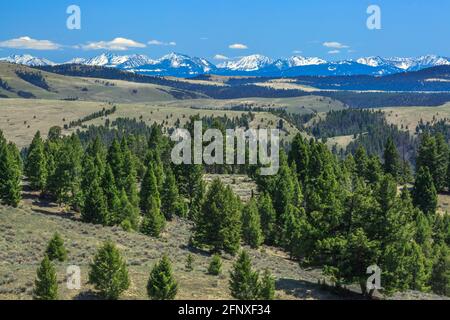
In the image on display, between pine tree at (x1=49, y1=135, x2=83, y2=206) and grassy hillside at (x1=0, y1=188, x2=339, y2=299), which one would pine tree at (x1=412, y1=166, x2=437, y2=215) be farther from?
pine tree at (x1=49, y1=135, x2=83, y2=206)

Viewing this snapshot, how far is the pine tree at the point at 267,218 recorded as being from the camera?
8994cm

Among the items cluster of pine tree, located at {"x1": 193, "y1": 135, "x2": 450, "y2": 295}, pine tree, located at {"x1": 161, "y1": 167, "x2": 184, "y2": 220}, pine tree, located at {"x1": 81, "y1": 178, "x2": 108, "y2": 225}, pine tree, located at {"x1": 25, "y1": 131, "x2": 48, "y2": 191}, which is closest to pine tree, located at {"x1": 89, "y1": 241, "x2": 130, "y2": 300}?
cluster of pine tree, located at {"x1": 193, "y1": 135, "x2": 450, "y2": 295}

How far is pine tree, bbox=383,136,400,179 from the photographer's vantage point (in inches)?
5246

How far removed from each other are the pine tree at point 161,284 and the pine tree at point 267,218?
174 ft

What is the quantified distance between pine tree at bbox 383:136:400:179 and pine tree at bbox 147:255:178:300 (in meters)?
106

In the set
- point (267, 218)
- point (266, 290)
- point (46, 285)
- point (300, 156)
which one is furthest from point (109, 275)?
point (300, 156)

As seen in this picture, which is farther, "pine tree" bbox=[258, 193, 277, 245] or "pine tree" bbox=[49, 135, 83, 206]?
"pine tree" bbox=[258, 193, 277, 245]

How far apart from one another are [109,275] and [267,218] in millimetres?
55205

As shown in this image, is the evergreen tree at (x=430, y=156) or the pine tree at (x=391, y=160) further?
the pine tree at (x=391, y=160)

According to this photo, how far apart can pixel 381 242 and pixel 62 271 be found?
86.6ft

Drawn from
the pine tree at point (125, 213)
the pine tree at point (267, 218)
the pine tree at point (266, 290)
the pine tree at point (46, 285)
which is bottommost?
the pine tree at point (267, 218)

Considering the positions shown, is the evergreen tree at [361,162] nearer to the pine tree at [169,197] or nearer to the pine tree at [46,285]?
the pine tree at [169,197]

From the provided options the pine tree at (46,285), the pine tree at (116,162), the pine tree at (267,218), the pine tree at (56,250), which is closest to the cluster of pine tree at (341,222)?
the pine tree at (267,218)
